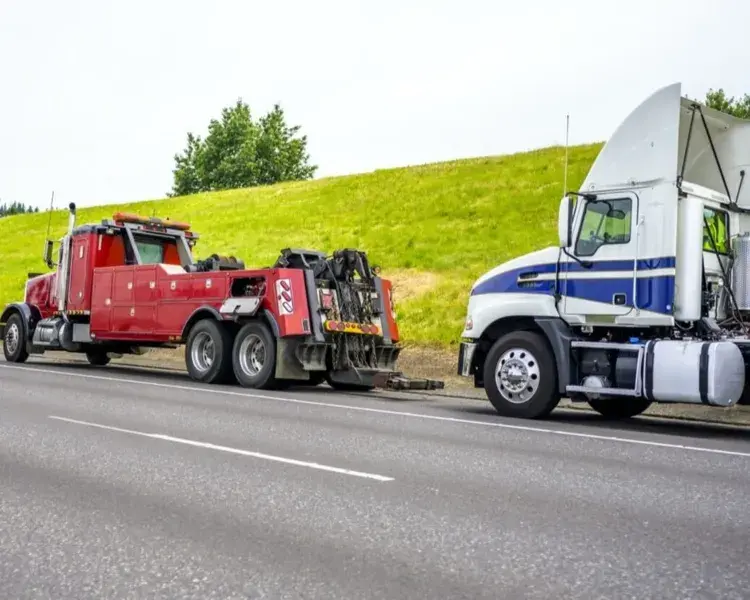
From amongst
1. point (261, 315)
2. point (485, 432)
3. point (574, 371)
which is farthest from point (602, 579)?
point (261, 315)

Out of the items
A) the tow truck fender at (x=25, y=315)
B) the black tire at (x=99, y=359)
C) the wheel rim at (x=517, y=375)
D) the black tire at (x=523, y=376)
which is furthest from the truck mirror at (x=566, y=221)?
the tow truck fender at (x=25, y=315)

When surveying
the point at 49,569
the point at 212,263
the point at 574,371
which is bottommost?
the point at 49,569

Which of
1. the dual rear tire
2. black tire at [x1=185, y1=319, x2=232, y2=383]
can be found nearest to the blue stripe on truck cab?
the dual rear tire

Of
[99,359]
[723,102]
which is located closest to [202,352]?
[99,359]

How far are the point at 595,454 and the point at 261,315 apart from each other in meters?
7.55

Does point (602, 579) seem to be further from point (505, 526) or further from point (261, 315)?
point (261, 315)

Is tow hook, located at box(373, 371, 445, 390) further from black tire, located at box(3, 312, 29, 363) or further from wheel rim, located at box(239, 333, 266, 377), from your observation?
black tire, located at box(3, 312, 29, 363)

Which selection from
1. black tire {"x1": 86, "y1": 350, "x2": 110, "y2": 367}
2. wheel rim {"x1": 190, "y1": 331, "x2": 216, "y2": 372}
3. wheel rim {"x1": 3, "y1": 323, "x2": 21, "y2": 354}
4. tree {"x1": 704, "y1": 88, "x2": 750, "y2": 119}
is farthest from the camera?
tree {"x1": 704, "y1": 88, "x2": 750, "y2": 119}

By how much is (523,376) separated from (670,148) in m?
3.27

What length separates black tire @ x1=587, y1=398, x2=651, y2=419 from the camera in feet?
41.5

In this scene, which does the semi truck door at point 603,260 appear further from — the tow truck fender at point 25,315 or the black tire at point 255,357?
the tow truck fender at point 25,315

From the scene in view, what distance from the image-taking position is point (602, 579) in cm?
456

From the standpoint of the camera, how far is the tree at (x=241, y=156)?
293ft

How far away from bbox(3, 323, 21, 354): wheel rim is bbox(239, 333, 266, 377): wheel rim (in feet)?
23.1
